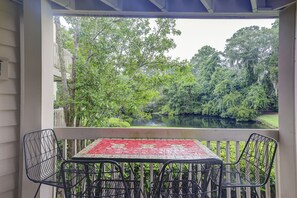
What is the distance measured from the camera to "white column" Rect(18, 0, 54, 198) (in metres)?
2.14

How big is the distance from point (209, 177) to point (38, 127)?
1604 millimetres

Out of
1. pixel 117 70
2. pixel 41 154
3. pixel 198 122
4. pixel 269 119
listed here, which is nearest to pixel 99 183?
pixel 41 154

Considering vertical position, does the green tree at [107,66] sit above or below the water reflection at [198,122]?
above

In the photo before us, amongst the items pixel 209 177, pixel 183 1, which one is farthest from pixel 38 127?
pixel 183 1

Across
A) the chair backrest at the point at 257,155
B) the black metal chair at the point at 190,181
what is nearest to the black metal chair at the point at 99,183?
the black metal chair at the point at 190,181

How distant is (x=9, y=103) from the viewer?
2105 millimetres

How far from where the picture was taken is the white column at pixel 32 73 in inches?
84.2

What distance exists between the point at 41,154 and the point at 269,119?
2.43 meters

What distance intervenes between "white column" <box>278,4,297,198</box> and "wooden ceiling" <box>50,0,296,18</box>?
0.68ft

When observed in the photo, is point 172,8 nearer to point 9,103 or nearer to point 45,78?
point 45,78

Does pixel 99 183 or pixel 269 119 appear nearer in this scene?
pixel 99 183

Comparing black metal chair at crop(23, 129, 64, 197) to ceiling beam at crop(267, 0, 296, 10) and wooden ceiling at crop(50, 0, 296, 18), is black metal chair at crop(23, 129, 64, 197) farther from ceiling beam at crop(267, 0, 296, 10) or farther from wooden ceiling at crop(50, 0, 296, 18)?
ceiling beam at crop(267, 0, 296, 10)

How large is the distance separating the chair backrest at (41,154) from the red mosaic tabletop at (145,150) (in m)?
0.48

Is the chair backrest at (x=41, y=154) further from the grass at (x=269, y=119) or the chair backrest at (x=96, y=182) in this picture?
the grass at (x=269, y=119)
